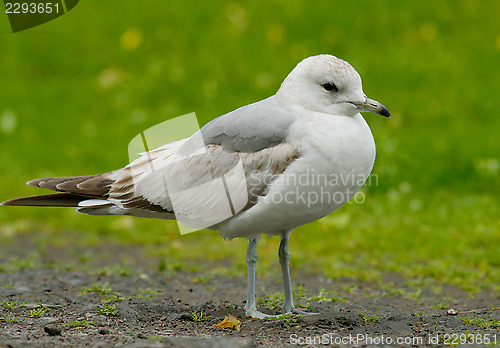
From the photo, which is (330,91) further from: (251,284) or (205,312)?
(205,312)

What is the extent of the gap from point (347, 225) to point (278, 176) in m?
3.77

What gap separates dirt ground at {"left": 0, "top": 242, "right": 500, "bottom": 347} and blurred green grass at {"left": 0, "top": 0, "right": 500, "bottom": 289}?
0.70m

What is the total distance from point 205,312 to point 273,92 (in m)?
5.92

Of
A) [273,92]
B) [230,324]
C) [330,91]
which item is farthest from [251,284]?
[273,92]

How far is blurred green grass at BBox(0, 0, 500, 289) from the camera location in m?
7.84

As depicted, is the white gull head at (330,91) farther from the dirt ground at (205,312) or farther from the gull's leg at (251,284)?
the dirt ground at (205,312)

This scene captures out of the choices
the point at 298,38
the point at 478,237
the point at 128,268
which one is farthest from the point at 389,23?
the point at 128,268

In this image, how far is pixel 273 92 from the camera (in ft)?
35.0

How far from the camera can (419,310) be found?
552 centimetres

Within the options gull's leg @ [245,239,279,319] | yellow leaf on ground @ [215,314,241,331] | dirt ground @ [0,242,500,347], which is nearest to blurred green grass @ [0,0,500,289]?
dirt ground @ [0,242,500,347]

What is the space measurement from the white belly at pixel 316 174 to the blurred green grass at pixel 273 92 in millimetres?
2365

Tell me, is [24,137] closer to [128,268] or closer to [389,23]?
[128,268]

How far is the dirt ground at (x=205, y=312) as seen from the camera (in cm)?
440

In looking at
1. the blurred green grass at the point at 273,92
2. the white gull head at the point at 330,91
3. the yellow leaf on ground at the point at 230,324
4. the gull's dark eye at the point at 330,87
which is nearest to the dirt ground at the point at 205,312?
the yellow leaf on ground at the point at 230,324
